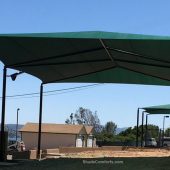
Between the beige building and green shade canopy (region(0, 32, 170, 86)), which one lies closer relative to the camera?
green shade canopy (region(0, 32, 170, 86))

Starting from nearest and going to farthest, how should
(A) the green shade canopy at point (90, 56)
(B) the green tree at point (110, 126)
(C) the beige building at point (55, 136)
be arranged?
(A) the green shade canopy at point (90, 56) < (C) the beige building at point (55, 136) < (B) the green tree at point (110, 126)

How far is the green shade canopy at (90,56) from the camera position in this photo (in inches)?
755

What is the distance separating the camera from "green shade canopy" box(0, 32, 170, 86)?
63.0 feet

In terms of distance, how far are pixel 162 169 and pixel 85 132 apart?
246 feet

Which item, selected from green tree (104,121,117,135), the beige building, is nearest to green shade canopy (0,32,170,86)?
the beige building

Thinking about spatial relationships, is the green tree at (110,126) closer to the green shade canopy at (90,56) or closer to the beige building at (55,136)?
the beige building at (55,136)

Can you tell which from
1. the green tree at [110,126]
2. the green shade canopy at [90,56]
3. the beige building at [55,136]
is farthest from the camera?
the green tree at [110,126]

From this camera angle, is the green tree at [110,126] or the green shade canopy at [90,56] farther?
the green tree at [110,126]

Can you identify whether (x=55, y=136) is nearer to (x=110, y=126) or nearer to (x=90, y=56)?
(x=90, y=56)

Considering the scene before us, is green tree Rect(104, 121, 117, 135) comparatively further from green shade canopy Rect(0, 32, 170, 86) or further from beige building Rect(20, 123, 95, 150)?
green shade canopy Rect(0, 32, 170, 86)

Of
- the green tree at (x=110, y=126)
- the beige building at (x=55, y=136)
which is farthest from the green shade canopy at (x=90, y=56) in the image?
the green tree at (x=110, y=126)

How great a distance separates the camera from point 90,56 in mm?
23797

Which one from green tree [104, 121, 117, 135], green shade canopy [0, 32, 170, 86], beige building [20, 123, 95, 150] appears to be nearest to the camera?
green shade canopy [0, 32, 170, 86]

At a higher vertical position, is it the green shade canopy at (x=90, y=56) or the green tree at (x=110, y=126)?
the green shade canopy at (x=90, y=56)
